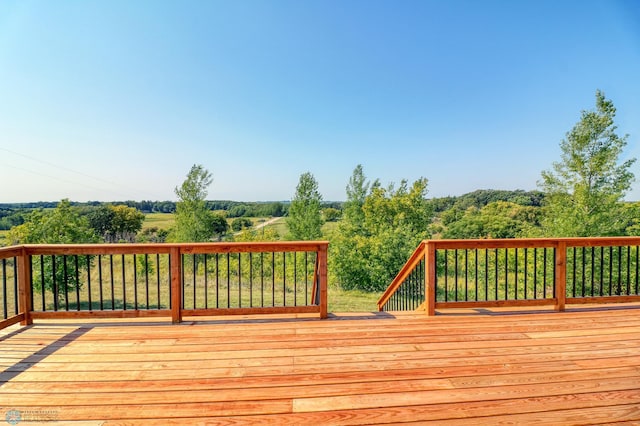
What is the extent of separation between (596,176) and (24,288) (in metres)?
20.5

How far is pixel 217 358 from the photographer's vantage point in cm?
244

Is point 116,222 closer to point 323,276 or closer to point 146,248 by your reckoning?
point 146,248

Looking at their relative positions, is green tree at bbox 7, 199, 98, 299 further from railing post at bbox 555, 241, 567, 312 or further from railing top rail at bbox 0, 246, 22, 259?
railing post at bbox 555, 241, 567, 312

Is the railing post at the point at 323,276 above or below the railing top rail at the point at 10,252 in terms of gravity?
below

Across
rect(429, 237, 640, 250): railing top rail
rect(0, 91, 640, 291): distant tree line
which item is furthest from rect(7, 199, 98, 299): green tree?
rect(429, 237, 640, 250): railing top rail

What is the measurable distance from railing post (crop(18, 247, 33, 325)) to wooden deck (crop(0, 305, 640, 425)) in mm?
206

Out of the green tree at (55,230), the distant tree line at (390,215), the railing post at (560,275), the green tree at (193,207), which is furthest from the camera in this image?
the green tree at (193,207)

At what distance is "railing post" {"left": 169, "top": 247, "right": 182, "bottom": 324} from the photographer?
11.0 ft

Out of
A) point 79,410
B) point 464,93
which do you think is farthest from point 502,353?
point 464,93

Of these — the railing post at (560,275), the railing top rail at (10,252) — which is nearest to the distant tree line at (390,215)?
the railing post at (560,275)

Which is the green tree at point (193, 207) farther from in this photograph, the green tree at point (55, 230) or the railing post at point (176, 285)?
the railing post at point (176, 285)

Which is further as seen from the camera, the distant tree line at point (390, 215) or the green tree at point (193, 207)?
the green tree at point (193, 207)

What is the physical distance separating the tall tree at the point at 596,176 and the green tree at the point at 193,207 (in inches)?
829

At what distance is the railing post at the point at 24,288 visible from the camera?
322 centimetres
